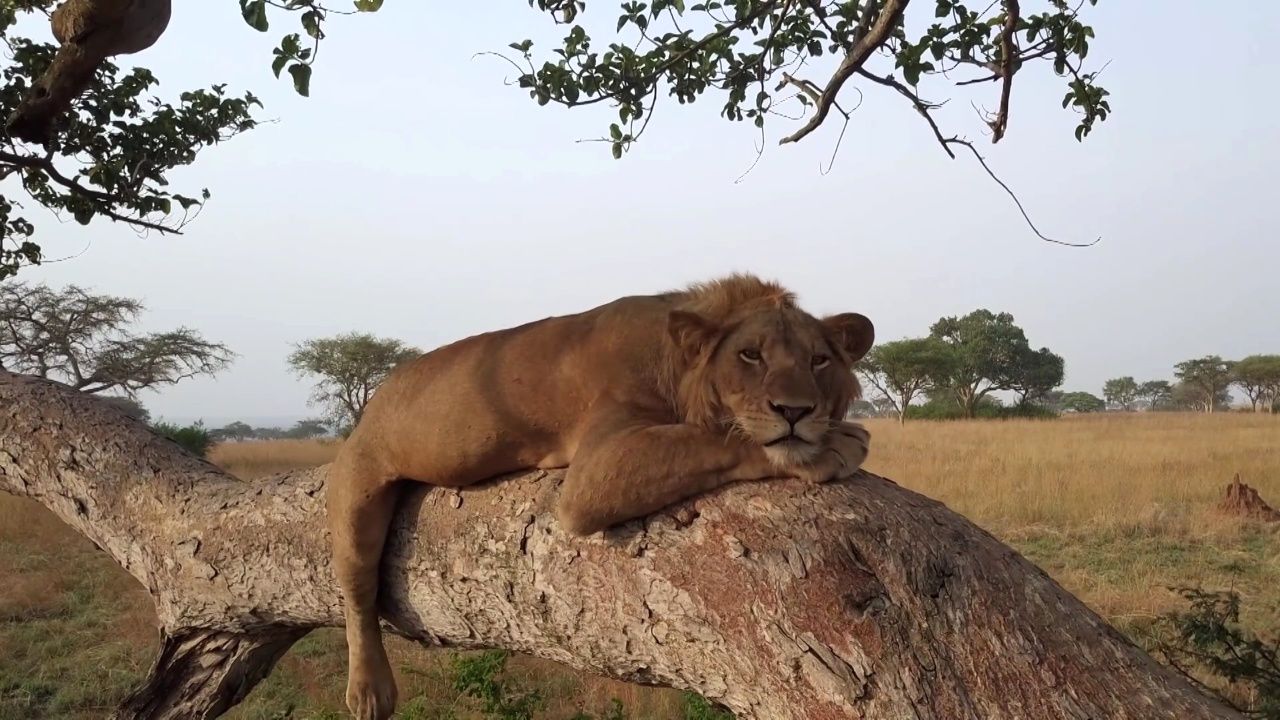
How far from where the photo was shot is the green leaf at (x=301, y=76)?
3.22m

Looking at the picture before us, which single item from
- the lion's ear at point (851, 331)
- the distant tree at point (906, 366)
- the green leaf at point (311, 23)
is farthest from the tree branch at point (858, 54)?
the distant tree at point (906, 366)

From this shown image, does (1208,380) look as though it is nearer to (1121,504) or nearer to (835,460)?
(1121,504)

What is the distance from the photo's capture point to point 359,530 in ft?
10.7

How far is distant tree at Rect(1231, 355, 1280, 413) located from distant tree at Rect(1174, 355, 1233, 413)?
48.4 inches

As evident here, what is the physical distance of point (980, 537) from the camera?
2.45 m

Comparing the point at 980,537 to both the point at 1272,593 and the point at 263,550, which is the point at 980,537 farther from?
the point at 1272,593

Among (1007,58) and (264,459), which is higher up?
(1007,58)

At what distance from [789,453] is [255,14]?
2.27 m

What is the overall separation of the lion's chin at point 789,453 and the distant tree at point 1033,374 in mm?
50810

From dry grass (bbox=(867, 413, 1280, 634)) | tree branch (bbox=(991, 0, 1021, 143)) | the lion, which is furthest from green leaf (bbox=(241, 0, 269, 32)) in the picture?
dry grass (bbox=(867, 413, 1280, 634))

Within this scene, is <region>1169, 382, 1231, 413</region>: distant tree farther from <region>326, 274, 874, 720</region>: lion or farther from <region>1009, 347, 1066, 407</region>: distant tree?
<region>326, 274, 874, 720</region>: lion

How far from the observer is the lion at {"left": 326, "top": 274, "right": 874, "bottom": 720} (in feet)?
8.60

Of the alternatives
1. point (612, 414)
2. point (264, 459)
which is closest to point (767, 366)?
point (612, 414)

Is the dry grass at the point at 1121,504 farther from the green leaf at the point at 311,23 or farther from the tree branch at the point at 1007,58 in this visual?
the green leaf at the point at 311,23
